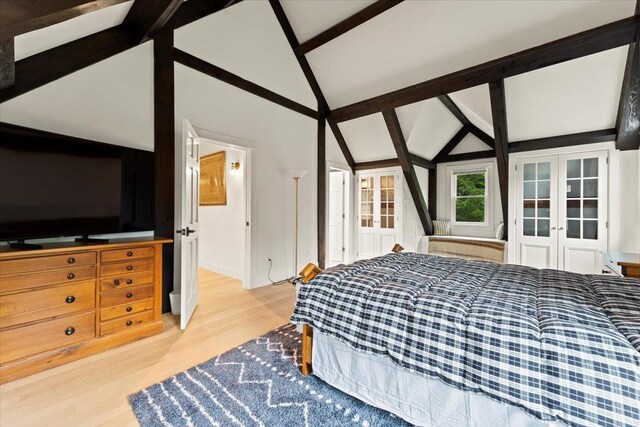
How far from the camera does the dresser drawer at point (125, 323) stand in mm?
2133

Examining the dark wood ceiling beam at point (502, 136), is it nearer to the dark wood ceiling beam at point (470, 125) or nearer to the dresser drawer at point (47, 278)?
the dark wood ceiling beam at point (470, 125)

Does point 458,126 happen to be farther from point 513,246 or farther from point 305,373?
point 305,373

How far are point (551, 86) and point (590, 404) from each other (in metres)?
3.71

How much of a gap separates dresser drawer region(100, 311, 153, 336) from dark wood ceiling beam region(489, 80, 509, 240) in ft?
14.6

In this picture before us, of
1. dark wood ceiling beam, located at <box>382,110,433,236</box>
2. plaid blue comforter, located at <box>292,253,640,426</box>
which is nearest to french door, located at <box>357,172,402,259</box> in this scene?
dark wood ceiling beam, located at <box>382,110,433,236</box>

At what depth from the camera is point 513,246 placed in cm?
429

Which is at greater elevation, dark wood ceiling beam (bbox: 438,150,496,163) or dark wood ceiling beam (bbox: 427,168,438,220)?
dark wood ceiling beam (bbox: 438,150,496,163)

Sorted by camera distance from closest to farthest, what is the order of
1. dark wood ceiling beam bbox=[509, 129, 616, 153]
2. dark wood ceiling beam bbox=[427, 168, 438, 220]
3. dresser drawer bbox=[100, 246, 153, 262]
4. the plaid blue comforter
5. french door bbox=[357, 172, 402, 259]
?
1. the plaid blue comforter
2. dresser drawer bbox=[100, 246, 153, 262]
3. dark wood ceiling beam bbox=[509, 129, 616, 153]
4. french door bbox=[357, 172, 402, 259]
5. dark wood ceiling beam bbox=[427, 168, 438, 220]

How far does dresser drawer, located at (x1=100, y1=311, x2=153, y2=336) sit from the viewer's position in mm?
2133

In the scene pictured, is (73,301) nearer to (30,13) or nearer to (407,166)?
(30,13)

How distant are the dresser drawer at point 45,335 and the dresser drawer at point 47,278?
268 mm

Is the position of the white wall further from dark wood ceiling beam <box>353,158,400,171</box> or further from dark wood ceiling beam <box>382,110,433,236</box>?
dark wood ceiling beam <box>353,158,400,171</box>

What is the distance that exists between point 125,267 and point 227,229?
227 cm

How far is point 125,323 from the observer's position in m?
2.24
